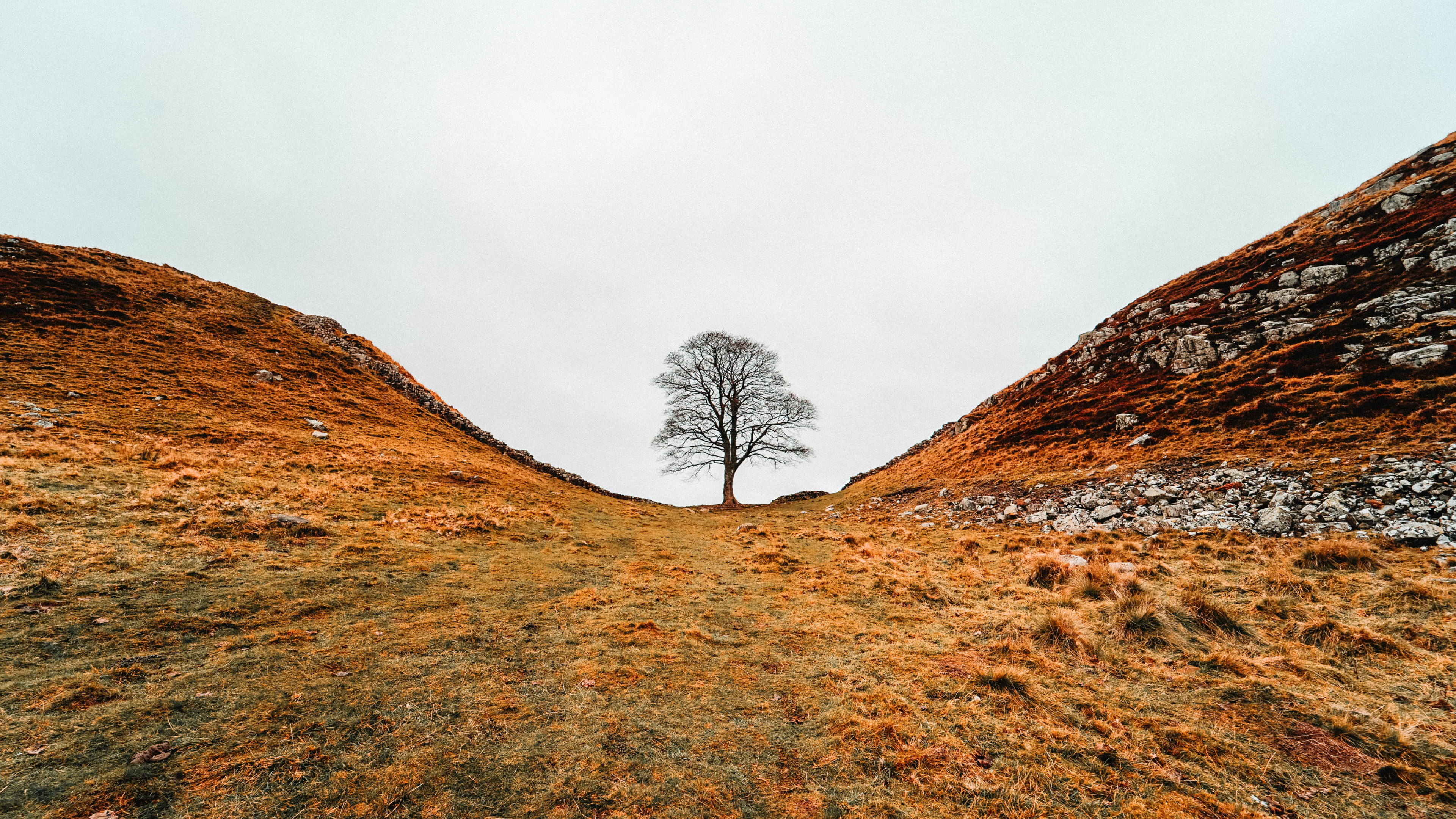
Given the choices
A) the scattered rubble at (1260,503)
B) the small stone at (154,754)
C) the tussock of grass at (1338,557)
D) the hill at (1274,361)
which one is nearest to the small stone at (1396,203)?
the hill at (1274,361)

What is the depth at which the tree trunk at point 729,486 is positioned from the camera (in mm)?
35812

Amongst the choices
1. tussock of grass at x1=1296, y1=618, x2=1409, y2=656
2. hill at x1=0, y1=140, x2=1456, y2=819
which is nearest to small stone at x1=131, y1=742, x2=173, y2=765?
hill at x1=0, y1=140, x2=1456, y2=819

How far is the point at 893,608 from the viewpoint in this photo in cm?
950

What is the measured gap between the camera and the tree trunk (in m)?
35.8

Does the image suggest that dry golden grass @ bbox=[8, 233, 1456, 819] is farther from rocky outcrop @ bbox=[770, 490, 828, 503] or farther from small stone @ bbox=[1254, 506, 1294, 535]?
rocky outcrop @ bbox=[770, 490, 828, 503]

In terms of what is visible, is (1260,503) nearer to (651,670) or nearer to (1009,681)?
(1009,681)

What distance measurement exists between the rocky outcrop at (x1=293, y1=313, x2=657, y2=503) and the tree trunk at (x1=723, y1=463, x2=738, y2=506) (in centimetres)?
570

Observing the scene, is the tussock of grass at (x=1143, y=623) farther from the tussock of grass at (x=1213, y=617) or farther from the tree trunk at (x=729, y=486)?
the tree trunk at (x=729, y=486)

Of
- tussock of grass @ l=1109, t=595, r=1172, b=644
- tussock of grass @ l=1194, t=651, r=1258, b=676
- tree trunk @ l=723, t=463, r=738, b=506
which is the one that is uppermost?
tree trunk @ l=723, t=463, r=738, b=506

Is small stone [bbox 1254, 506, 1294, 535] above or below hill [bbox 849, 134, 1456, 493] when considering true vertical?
below

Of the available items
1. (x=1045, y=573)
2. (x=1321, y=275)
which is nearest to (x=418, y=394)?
(x=1045, y=573)

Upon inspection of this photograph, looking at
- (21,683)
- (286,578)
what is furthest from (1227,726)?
(286,578)

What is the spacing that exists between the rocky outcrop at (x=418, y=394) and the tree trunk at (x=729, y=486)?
5701 millimetres

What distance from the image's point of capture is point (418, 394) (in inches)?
1324
